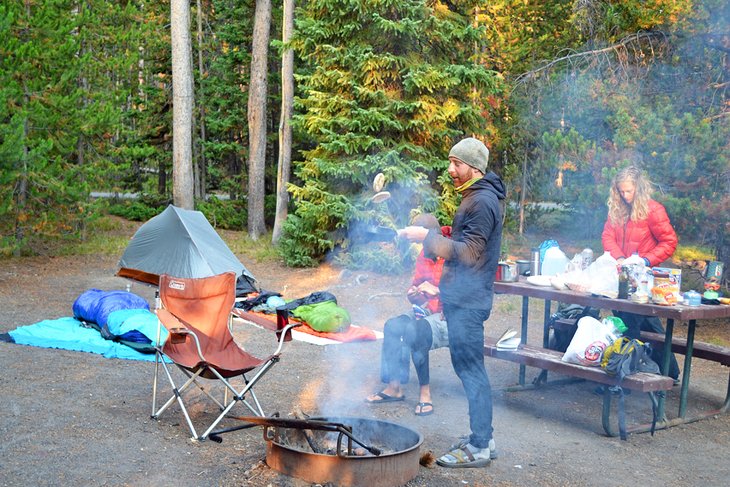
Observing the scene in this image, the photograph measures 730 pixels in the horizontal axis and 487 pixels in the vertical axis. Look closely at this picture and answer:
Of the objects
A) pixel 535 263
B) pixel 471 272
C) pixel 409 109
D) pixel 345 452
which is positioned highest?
pixel 409 109

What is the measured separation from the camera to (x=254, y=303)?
893cm

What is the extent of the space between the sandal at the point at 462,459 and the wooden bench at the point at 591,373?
1.01 meters

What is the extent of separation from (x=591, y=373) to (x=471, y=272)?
131 cm

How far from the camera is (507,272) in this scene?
5.81 meters

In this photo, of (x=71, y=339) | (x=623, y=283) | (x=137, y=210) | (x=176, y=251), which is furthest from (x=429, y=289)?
(x=137, y=210)

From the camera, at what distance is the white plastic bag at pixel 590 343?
16.2 feet

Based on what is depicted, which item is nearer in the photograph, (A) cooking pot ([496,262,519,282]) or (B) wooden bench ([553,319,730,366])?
(B) wooden bench ([553,319,730,366])

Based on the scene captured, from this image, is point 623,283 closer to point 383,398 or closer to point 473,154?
point 473,154

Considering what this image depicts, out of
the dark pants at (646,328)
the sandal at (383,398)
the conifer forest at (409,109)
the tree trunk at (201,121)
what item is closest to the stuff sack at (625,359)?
the dark pants at (646,328)

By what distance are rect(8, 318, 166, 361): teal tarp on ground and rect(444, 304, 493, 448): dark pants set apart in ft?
10.4

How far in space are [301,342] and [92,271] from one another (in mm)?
5430

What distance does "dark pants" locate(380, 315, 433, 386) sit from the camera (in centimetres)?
520

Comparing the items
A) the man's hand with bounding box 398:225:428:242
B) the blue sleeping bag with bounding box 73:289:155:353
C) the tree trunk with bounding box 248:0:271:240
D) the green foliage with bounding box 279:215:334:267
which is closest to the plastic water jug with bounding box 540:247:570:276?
the man's hand with bounding box 398:225:428:242

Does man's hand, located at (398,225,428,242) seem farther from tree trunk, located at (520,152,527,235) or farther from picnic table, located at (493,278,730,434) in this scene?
tree trunk, located at (520,152,527,235)
